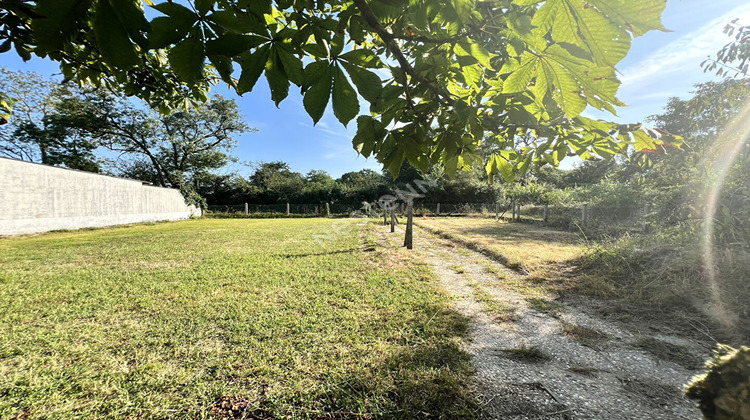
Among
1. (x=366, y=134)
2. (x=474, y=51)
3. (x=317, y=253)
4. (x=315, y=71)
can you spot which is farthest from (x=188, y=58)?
(x=317, y=253)

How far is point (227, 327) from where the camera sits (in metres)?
2.39

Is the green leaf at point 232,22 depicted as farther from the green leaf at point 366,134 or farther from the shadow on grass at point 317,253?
the shadow on grass at point 317,253

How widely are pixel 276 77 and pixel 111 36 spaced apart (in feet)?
1.23

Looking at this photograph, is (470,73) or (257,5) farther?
(470,73)

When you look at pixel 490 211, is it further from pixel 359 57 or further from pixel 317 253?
pixel 359 57

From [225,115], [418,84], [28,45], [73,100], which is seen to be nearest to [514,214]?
[418,84]

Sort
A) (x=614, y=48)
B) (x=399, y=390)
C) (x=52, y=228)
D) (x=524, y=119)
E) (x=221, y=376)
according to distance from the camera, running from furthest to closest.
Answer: (x=52, y=228), (x=221, y=376), (x=399, y=390), (x=524, y=119), (x=614, y=48)

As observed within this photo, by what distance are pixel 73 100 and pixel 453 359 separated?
29125 millimetres

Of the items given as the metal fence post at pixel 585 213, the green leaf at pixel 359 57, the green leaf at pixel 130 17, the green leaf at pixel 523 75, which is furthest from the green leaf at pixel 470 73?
the metal fence post at pixel 585 213

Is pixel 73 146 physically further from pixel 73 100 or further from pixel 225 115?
pixel 225 115

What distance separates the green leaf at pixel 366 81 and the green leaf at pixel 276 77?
19 centimetres

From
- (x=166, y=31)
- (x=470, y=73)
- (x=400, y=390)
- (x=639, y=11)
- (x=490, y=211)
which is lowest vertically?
(x=400, y=390)

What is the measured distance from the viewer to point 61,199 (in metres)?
9.83

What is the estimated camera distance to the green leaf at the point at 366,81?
0.78 m
